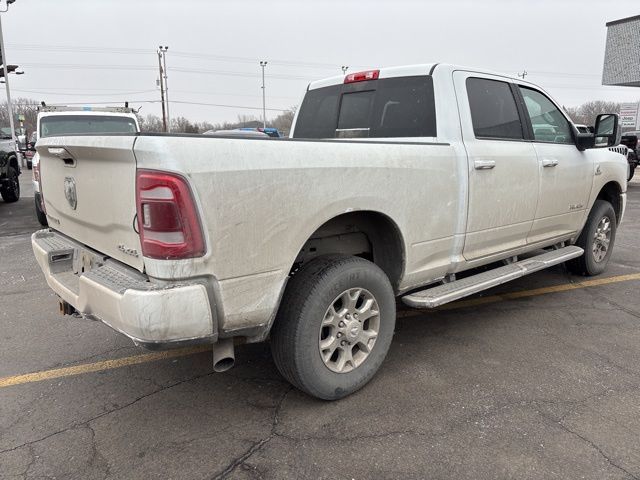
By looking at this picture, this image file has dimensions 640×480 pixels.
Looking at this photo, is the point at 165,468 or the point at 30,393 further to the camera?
the point at 30,393

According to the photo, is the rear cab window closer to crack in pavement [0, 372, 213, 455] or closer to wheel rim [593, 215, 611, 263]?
crack in pavement [0, 372, 213, 455]

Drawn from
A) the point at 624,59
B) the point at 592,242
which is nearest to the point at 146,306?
the point at 592,242

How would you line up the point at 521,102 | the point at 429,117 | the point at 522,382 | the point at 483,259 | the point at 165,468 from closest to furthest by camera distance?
the point at 165,468 → the point at 522,382 → the point at 429,117 → the point at 483,259 → the point at 521,102

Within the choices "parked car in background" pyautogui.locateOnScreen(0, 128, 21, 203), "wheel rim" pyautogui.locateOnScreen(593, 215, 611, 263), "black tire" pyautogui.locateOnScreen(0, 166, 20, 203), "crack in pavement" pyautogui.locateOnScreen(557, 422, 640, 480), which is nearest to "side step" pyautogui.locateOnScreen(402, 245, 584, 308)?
"wheel rim" pyautogui.locateOnScreen(593, 215, 611, 263)

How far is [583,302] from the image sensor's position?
4723mm

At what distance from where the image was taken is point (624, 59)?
3300 cm

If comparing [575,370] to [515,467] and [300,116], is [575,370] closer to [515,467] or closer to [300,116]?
[515,467]

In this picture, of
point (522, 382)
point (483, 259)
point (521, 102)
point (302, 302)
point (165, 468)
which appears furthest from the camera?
point (521, 102)

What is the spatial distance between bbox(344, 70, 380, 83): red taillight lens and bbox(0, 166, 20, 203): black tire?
10.6 m

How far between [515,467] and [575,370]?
1278mm

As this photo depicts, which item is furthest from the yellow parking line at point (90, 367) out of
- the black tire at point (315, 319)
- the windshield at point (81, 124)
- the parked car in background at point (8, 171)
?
the parked car in background at point (8, 171)

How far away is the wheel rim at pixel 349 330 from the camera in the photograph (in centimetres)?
286

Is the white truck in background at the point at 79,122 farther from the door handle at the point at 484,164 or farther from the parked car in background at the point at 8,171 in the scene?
the door handle at the point at 484,164

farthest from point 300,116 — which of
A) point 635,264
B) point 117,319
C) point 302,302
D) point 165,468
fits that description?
point 635,264
